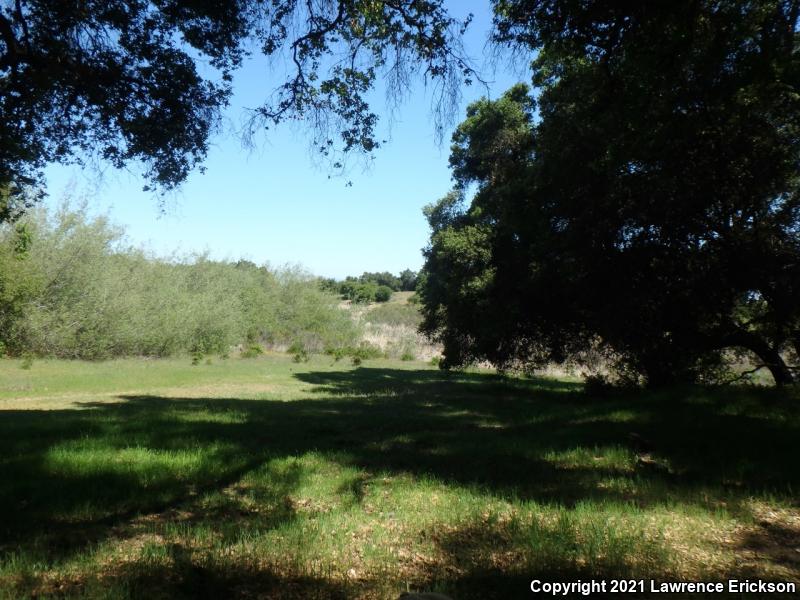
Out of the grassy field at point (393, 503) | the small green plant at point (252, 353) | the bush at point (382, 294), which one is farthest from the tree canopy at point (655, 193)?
the bush at point (382, 294)

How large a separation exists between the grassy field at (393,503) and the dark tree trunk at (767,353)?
2.58m

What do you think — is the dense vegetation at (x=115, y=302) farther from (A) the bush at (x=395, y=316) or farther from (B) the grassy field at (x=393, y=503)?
(B) the grassy field at (x=393, y=503)

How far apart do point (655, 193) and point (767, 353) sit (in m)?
5.24

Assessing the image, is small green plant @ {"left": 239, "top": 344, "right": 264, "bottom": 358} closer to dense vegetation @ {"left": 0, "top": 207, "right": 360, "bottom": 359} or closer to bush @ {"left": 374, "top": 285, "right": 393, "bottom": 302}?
dense vegetation @ {"left": 0, "top": 207, "right": 360, "bottom": 359}

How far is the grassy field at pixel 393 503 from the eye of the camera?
3746mm

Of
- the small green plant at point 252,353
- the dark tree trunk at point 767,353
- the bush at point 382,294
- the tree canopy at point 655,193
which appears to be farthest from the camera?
the bush at point 382,294

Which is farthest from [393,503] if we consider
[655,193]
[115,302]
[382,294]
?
[382,294]

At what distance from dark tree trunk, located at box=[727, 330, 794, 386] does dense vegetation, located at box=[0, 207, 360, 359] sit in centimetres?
2218

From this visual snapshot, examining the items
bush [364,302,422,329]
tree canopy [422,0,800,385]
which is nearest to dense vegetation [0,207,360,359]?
bush [364,302,422,329]

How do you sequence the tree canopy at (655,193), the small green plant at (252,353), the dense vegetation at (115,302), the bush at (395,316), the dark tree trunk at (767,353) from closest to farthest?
the tree canopy at (655,193)
the dark tree trunk at (767,353)
the dense vegetation at (115,302)
the small green plant at (252,353)
the bush at (395,316)

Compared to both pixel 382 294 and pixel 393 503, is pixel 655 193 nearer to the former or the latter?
pixel 393 503

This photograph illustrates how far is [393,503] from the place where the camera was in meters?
5.43

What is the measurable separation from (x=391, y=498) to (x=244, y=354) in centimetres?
3721

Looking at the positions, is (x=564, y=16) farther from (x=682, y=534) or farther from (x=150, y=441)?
(x=150, y=441)
